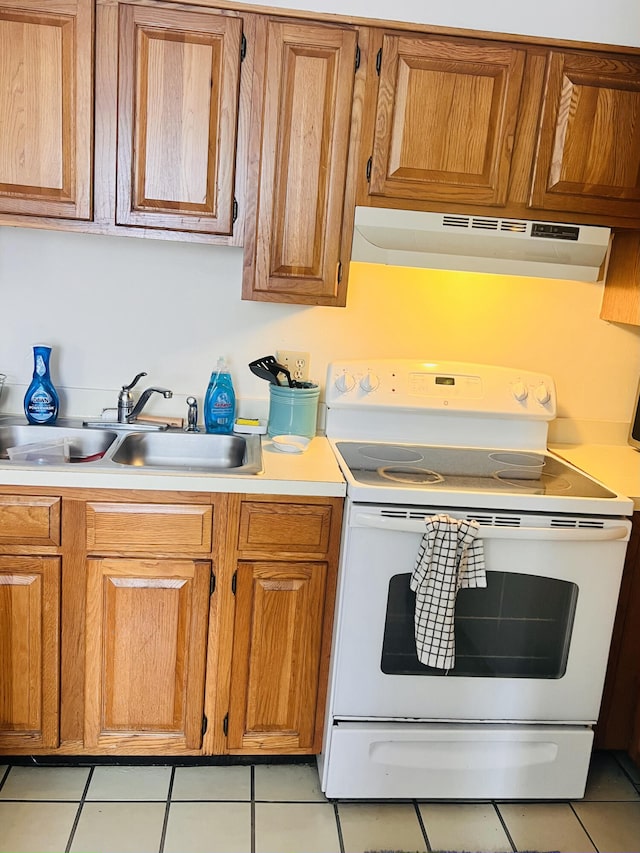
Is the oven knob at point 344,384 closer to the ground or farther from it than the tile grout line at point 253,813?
farther from it

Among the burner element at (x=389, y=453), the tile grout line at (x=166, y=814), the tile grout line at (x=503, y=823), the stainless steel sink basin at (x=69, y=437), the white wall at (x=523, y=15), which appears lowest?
the tile grout line at (x=503, y=823)

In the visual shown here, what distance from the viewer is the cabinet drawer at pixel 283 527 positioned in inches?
79.2

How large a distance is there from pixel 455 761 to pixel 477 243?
4.79ft

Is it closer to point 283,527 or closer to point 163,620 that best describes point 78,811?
point 163,620

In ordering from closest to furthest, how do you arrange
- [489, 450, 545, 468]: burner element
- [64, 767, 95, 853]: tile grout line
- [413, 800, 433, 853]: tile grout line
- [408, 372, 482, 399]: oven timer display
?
[64, 767, 95, 853]: tile grout line, [413, 800, 433, 853]: tile grout line, [489, 450, 545, 468]: burner element, [408, 372, 482, 399]: oven timer display

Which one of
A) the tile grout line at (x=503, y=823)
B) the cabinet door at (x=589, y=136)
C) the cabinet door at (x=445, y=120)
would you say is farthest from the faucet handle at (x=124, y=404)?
the tile grout line at (x=503, y=823)

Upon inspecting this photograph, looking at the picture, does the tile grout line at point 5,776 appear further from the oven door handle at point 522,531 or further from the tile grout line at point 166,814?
the oven door handle at point 522,531

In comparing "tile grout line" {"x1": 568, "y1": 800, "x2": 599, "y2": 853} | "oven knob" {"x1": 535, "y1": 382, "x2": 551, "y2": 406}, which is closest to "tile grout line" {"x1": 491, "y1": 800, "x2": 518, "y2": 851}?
"tile grout line" {"x1": 568, "y1": 800, "x2": 599, "y2": 853}

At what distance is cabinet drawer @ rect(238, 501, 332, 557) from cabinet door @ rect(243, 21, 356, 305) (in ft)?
2.01

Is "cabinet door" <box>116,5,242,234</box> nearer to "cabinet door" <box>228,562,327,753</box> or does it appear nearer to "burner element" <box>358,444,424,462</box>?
"burner element" <box>358,444,424,462</box>

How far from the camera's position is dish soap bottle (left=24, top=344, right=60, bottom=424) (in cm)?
236

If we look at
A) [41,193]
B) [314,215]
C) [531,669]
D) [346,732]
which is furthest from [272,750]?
[41,193]

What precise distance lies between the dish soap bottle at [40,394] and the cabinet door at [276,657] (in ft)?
2.75

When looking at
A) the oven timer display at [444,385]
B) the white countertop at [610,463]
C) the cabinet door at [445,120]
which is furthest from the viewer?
the oven timer display at [444,385]
